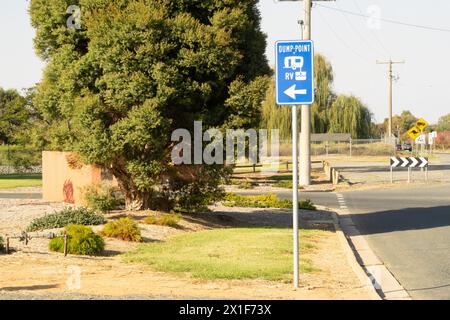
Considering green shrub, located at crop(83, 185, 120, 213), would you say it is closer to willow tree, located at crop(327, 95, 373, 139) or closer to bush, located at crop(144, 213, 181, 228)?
bush, located at crop(144, 213, 181, 228)

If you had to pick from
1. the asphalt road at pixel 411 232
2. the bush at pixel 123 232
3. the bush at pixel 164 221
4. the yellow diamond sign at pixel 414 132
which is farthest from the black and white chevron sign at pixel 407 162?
the bush at pixel 123 232

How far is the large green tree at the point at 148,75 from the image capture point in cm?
1823

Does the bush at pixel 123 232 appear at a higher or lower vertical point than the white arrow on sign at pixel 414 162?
lower

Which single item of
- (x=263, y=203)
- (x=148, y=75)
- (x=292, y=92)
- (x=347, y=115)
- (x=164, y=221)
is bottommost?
(x=263, y=203)

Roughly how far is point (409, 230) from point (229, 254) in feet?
23.9

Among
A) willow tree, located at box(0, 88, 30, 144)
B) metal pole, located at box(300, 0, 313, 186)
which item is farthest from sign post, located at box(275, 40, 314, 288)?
willow tree, located at box(0, 88, 30, 144)

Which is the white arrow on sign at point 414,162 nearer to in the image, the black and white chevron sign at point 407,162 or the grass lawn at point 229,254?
the black and white chevron sign at point 407,162

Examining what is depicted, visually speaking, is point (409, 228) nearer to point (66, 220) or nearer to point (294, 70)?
point (66, 220)

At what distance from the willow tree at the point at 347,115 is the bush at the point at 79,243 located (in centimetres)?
6797

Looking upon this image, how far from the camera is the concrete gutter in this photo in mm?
11203

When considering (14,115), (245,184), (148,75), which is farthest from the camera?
(14,115)

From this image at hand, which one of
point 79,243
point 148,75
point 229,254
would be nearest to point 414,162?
point 148,75

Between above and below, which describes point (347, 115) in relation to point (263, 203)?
above

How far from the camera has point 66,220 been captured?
60.4 feet
